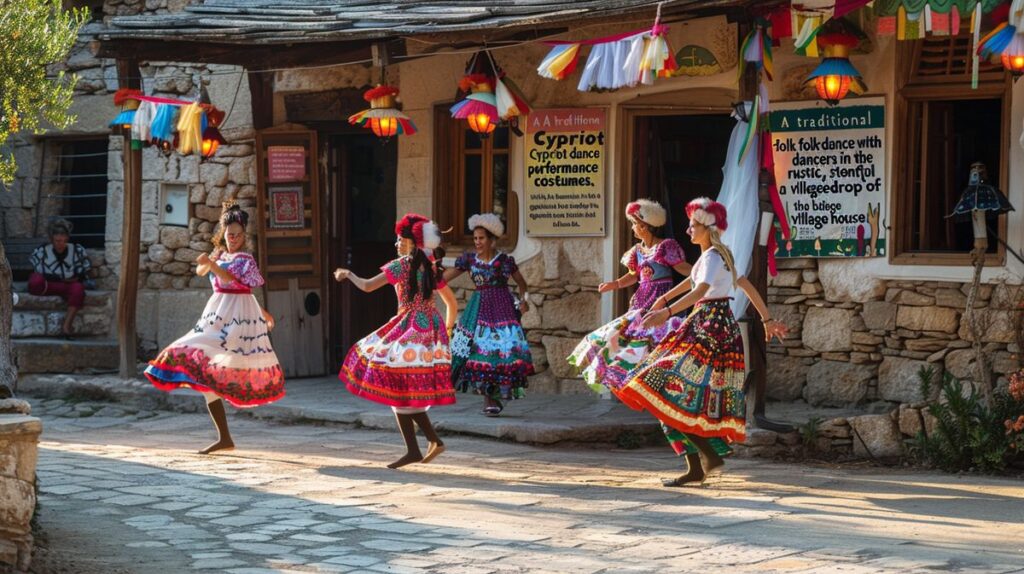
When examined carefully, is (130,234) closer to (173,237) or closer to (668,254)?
(173,237)

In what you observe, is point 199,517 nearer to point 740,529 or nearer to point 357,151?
point 740,529

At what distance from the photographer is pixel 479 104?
433 inches

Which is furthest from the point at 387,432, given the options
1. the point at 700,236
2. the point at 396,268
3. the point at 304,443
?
the point at 700,236

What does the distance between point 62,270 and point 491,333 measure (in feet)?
18.7

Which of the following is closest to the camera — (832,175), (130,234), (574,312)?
(832,175)

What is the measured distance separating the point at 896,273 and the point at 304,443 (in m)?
4.28

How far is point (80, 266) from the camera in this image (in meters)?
14.7

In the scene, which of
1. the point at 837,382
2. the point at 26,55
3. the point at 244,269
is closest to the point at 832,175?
the point at 837,382

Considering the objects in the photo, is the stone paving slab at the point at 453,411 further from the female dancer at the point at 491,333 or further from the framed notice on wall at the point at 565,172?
the framed notice on wall at the point at 565,172

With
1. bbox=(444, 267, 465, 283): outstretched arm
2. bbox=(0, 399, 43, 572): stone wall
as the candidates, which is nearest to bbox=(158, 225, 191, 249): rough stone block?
bbox=(444, 267, 465, 283): outstretched arm

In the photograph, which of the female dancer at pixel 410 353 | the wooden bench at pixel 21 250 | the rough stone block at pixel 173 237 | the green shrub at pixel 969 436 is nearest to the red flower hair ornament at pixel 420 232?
the female dancer at pixel 410 353

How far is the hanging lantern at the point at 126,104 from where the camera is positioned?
474 inches

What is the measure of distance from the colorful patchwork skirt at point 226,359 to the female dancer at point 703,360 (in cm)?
276

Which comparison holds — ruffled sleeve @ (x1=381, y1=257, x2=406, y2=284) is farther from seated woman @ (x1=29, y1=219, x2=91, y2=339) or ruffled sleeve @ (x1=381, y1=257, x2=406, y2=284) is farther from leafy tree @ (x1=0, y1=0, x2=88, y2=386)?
seated woman @ (x1=29, y1=219, x2=91, y2=339)
